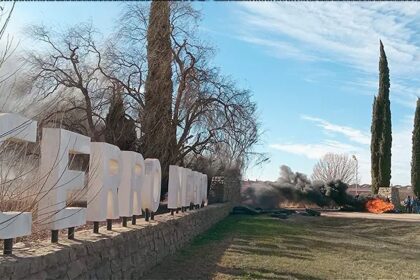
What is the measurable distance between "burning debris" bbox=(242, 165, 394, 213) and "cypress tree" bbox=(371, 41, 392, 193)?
509 cm

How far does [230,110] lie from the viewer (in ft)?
79.2

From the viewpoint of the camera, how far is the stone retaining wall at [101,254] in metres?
5.28

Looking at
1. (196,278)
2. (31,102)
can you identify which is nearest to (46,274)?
(31,102)

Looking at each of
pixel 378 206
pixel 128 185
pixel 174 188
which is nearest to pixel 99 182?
pixel 128 185

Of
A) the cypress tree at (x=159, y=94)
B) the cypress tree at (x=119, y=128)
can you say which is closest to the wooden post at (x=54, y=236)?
the cypress tree at (x=119, y=128)

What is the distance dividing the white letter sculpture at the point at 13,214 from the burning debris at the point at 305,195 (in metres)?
31.7

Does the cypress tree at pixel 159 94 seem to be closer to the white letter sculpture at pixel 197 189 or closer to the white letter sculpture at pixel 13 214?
the white letter sculpture at pixel 197 189

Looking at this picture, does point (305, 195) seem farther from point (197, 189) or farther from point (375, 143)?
point (197, 189)

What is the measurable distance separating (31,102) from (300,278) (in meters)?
5.49

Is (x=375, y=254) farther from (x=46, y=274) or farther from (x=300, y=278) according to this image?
(x=46, y=274)

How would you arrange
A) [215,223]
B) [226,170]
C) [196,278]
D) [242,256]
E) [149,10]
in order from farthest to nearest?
[226,170], [149,10], [215,223], [242,256], [196,278]

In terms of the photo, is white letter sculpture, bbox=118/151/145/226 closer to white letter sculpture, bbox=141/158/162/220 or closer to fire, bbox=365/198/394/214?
white letter sculpture, bbox=141/158/162/220

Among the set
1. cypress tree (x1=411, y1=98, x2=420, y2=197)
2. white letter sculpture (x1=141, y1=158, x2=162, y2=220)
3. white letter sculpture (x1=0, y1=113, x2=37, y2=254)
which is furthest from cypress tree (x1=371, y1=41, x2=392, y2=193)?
white letter sculpture (x1=0, y1=113, x2=37, y2=254)

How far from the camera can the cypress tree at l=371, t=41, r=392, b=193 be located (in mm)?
45438
